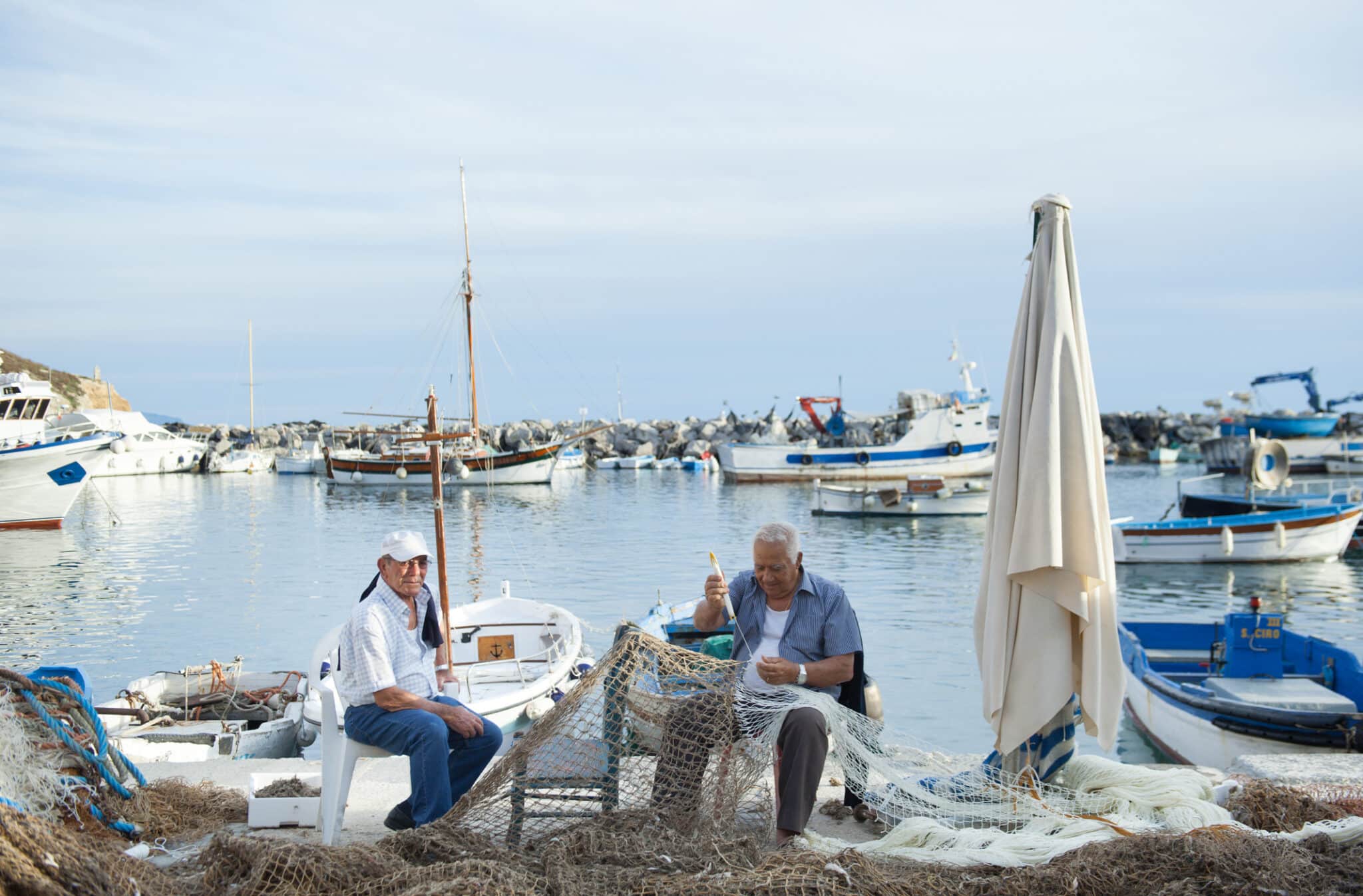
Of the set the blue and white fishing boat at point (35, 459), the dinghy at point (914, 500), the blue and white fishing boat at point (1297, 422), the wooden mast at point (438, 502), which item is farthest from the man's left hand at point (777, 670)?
the blue and white fishing boat at point (1297, 422)

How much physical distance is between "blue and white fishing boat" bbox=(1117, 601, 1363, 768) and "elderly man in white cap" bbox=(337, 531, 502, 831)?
6.14 metres

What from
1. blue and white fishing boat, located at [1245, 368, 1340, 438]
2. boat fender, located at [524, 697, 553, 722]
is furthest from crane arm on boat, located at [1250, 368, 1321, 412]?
boat fender, located at [524, 697, 553, 722]

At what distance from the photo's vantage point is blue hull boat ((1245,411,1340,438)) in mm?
57500

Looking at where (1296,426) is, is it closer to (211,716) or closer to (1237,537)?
(1237,537)

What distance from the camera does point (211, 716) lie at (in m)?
9.60

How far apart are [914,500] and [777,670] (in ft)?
101

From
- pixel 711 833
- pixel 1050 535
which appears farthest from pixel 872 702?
pixel 711 833

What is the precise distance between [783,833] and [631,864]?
689 millimetres

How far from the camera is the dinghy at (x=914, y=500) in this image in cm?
3419

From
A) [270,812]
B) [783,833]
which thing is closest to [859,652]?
[783,833]

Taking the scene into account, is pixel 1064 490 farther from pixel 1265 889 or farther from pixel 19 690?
pixel 19 690

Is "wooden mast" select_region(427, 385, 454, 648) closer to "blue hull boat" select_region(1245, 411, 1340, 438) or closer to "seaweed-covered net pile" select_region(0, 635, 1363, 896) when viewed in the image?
"seaweed-covered net pile" select_region(0, 635, 1363, 896)

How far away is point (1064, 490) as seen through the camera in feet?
14.3

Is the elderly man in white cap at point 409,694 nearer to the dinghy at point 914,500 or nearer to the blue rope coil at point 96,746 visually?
the blue rope coil at point 96,746
